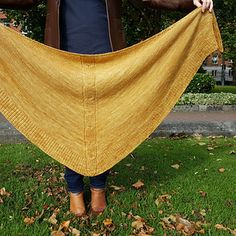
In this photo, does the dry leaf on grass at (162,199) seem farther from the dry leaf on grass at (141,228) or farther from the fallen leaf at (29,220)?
the fallen leaf at (29,220)

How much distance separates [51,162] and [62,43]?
216 centimetres

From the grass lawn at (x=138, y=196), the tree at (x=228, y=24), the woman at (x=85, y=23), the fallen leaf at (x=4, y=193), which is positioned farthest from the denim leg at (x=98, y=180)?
the tree at (x=228, y=24)

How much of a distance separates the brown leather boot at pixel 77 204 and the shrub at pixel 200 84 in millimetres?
12952

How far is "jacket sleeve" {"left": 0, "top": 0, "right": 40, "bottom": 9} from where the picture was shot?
3.33 metres

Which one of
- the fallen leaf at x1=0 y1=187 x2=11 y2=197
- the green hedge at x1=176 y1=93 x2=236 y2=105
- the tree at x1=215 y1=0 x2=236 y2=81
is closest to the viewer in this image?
the fallen leaf at x1=0 y1=187 x2=11 y2=197

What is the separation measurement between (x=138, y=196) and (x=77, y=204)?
0.64 meters

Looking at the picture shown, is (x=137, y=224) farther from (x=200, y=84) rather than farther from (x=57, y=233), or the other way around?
(x=200, y=84)

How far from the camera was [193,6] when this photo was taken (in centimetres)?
344

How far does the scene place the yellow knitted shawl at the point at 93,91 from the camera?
10.5 ft

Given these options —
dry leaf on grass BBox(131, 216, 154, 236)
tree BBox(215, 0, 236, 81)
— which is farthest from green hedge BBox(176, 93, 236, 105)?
dry leaf on grass BBox(131, 216, 154, 236)

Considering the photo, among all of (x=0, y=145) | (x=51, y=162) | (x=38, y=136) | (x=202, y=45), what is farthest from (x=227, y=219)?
(x=0, y=145)

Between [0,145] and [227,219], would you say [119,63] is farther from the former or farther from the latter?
[0,145]

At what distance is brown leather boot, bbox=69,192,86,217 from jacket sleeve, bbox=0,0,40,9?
1.45 m

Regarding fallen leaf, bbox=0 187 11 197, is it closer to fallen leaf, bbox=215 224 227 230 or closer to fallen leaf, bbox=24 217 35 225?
fallen leaf, bbox=24 217 35 225
